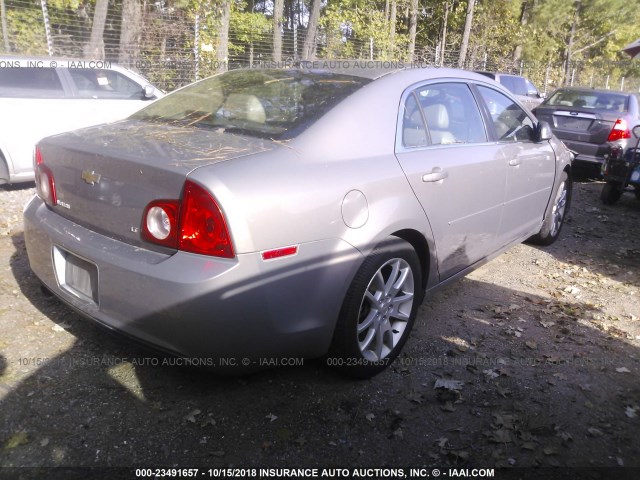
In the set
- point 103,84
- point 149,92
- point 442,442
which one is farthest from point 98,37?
point 442,442

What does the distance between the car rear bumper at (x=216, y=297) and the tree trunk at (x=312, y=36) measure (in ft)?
49.2

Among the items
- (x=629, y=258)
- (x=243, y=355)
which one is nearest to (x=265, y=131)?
(x=243, y=355)

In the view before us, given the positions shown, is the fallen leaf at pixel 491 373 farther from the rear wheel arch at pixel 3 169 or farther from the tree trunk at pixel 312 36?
the tree trunk at pixel 312 36

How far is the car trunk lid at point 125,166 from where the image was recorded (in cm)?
234

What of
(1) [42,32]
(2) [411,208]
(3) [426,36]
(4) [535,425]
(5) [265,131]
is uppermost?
(3) [426,36]

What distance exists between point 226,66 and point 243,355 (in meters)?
12.0

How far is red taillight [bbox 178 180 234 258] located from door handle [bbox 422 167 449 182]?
1356 millimetres

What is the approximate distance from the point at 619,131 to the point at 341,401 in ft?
26.7

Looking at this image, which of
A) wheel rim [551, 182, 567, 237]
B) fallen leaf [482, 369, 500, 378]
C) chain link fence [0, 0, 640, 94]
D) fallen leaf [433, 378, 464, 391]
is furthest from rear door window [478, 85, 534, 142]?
chain link fence [0, 0, 640, 94]

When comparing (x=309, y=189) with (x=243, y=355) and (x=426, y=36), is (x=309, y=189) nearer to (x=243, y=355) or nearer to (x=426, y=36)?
(x=243, y=355)

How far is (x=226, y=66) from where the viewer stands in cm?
1323

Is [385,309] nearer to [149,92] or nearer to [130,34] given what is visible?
[149,92]

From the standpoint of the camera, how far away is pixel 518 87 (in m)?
15.4

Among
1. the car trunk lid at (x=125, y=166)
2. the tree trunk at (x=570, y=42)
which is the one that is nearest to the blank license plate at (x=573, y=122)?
the car trunk lid at (x=125, y=166)
